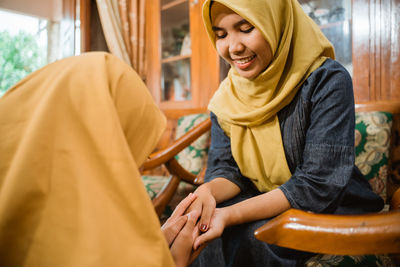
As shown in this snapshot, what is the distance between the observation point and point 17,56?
2.77 meters

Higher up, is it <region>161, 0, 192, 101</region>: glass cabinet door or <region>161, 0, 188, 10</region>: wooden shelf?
<region>161, 0, 188, 10</region>: wooden shelf

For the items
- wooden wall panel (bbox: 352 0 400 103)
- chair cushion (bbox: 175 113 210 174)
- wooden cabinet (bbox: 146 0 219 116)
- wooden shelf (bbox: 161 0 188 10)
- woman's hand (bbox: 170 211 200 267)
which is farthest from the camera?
wooden shelf (bbox: 161 0 188 10)

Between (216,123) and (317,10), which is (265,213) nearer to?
(216,123)

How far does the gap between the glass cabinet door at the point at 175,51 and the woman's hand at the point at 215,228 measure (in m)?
1.55

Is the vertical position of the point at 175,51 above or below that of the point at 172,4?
below

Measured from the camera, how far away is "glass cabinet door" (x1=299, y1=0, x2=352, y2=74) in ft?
4.76

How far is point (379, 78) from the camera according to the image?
53.5 inches

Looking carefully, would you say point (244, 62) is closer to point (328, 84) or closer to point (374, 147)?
point (328, 84)

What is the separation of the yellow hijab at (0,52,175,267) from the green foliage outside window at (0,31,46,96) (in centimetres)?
278

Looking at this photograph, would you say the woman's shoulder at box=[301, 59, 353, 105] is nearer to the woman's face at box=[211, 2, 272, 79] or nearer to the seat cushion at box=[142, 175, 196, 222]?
the woman's face at box=[211, 2, 272, 79]

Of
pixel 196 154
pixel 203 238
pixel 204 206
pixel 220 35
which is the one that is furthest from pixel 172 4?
pixel 203 238

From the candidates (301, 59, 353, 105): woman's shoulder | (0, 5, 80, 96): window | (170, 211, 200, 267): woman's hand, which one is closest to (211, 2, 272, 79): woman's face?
(301, 59, 353, 105): woman's shoulder

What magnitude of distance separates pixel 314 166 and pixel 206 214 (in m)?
0.31

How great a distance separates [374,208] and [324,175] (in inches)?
11.0
